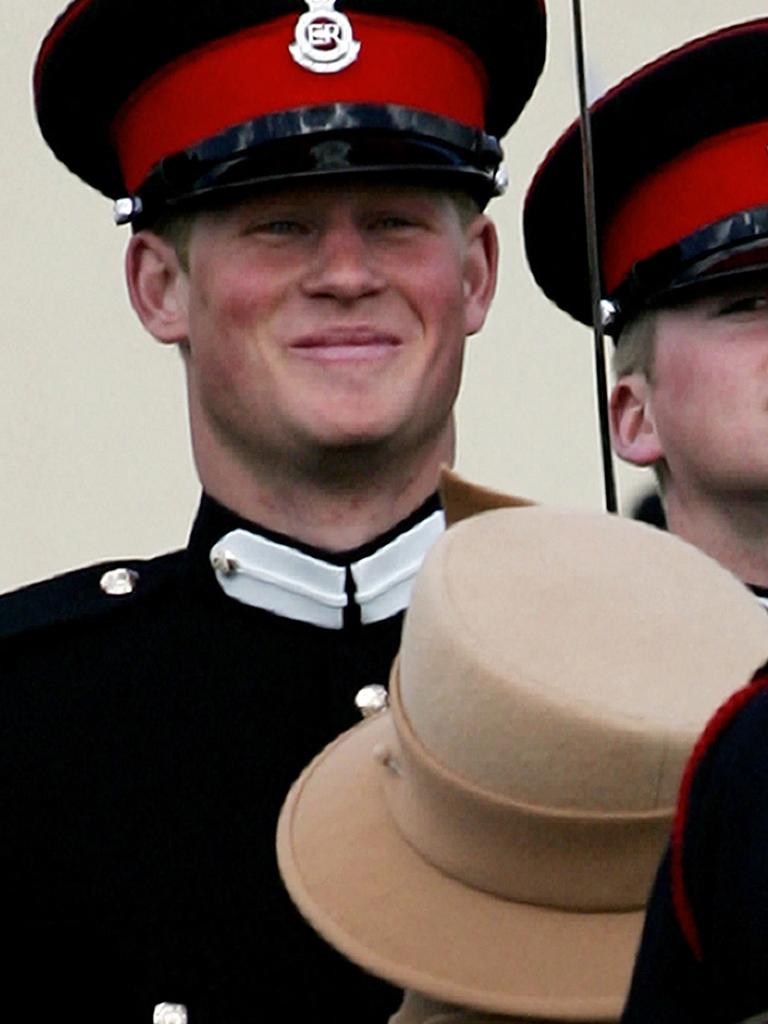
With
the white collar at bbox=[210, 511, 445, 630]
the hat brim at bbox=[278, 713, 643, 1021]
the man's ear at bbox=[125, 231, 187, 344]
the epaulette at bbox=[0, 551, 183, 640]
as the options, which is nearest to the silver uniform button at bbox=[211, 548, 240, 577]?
the white collar at bbox=[210, 511, 445, 630]

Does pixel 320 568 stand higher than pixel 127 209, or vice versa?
pixel 127 209

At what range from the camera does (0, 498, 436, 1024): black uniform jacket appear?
340cm

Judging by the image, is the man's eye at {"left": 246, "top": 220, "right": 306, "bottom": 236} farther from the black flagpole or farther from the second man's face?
the second man's face

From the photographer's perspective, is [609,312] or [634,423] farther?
[609,312]

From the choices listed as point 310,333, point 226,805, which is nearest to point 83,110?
point 310,333

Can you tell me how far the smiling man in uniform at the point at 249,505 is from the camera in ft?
11.3

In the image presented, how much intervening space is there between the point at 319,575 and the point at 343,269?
1.05 ft

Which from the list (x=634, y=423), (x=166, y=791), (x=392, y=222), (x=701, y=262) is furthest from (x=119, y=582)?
(x=701, y=262)

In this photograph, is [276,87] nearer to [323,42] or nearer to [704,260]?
[323,42]

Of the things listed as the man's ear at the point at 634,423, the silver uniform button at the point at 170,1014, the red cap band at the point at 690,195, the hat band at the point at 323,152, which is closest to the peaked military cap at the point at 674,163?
the red cap band at the point at 690,195

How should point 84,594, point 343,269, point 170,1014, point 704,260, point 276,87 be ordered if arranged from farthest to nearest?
point 704,260
point 84,594
point 276,87
point 343,269
point 170,1014

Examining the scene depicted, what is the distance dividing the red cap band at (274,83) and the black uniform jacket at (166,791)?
0.41 metres

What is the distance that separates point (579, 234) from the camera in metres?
4.11

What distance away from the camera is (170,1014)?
3365 mm
